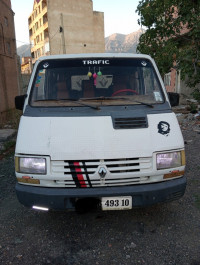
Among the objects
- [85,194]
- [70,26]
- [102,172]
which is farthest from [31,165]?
[70,26]

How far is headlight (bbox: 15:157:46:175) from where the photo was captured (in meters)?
2.44

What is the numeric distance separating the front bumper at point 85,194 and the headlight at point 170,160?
0.68 ft

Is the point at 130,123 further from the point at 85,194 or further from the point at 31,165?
the point at 31,165

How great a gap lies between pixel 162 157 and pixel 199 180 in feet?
6.96

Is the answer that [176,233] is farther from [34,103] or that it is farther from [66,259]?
[34,103]

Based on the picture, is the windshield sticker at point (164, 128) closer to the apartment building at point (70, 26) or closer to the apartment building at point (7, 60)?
the apartment building at point (7, 60)

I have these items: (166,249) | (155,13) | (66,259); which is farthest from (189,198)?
(155,13)

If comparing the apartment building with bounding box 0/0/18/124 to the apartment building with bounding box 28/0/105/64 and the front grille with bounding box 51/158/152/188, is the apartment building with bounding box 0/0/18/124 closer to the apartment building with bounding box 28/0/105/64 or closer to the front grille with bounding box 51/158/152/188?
the front grille with bounding box 51/158/152/188

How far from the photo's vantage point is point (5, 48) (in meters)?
12.9

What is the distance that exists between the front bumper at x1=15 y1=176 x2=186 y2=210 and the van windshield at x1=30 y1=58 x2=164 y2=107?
1173 millimetres

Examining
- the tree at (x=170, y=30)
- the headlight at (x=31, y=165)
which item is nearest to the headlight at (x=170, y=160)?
the headlight at (x=31, y=165)

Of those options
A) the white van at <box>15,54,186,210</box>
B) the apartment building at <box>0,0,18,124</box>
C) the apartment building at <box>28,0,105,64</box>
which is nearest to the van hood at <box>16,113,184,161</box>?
the white van at <box>15,54,186,210</box>

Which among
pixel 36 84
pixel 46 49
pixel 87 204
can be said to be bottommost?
pixel 87 204

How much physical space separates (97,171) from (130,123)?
674 mm
